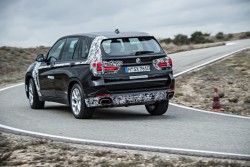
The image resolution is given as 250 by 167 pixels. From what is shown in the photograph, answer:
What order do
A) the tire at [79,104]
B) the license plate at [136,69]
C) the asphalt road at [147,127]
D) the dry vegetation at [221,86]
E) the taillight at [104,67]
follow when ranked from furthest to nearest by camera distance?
the dry vegetation at [221,86] < the tire at [79,104] < the license plate at [136,69] < the taillight at [104,67] < the asphalt road at [147,127]

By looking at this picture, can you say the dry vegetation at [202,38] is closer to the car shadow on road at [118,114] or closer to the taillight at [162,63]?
the car shadow on road at [118,114]

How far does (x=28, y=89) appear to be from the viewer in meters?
14.8

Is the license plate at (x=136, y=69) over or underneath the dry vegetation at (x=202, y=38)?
over

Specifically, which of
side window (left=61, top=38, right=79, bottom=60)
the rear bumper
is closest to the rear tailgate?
the rear bumper

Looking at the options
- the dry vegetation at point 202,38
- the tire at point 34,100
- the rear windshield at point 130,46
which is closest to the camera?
the rear windshield at point 130,46

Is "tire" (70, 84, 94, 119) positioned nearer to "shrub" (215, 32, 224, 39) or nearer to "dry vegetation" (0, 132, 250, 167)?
"dry vegetation" (0, 132, 250, 167)

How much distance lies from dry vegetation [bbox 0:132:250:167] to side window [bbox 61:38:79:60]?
12.6ft

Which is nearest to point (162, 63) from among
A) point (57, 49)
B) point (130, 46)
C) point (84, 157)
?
point (130, 46)

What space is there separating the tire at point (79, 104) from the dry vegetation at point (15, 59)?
53.7 ft

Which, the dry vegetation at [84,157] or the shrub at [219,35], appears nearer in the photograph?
the dry vegetation at [84,157]

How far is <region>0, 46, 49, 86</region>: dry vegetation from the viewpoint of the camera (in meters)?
31.0

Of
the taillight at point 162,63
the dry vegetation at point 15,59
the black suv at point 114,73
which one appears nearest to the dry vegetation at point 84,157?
the black suv at point 114,73

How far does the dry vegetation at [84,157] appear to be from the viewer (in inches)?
283

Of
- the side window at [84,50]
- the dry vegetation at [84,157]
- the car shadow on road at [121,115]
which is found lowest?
Result: the car shadow on road at [121,115]
